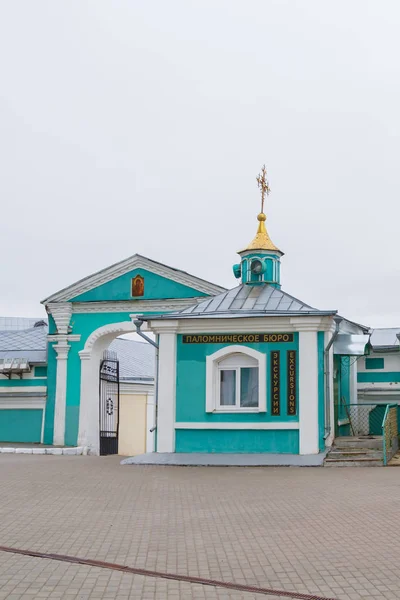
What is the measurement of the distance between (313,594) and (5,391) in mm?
17106

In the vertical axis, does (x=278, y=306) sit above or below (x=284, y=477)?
above

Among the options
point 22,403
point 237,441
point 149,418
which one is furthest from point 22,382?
point 237,441

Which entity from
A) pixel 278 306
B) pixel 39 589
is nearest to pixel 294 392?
pixel 278 306

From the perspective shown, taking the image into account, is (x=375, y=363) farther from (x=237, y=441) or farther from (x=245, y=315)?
(x=237, y=441)

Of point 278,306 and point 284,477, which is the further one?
point 278,306

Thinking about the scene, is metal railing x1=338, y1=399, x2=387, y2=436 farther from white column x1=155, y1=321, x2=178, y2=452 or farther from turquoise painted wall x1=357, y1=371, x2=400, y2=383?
white column x1=155, y1=321, x2=178, y2=452

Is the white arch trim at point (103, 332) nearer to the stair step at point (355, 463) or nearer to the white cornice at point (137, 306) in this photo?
the white cornice at point (137, 306)

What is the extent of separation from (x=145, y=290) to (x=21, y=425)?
5.43 m

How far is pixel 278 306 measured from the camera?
15.2 metres

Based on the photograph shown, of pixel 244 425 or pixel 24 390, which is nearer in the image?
pixel 244 425

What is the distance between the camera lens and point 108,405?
2200 centimetres

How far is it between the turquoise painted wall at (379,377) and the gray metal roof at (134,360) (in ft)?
30.7

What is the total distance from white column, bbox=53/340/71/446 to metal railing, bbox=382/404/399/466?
944 centimetres

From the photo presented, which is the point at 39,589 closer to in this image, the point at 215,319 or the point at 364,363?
the point at 215,319
